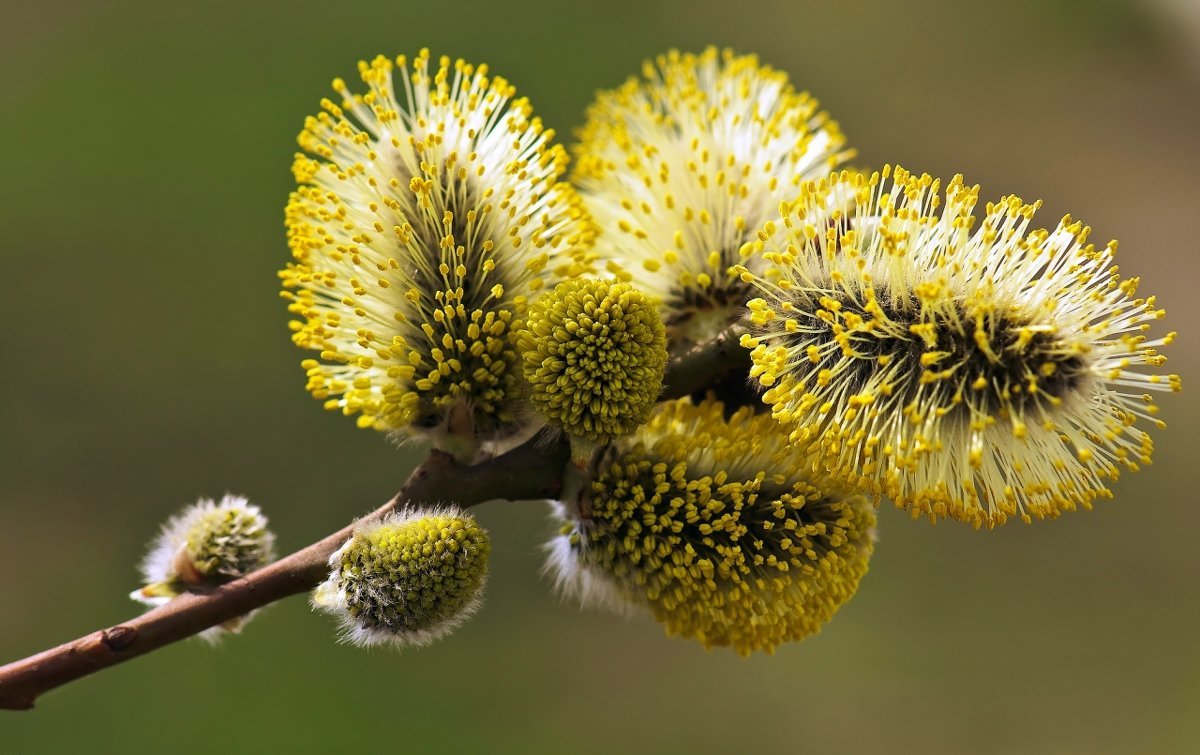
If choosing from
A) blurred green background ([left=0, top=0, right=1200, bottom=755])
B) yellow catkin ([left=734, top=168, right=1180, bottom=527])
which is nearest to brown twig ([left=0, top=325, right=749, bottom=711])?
yellow catkin ([left=734, top=168, right=1180, bottom=527])

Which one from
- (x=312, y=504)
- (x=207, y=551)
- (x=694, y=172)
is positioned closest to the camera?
(x=207, y=551)

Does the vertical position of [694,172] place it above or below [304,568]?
above

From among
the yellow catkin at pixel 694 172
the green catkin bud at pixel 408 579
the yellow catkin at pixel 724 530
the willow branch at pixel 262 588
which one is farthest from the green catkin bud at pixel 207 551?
the yellow catkin at pixel 694 172

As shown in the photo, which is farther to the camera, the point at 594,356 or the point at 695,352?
the point at 695,352

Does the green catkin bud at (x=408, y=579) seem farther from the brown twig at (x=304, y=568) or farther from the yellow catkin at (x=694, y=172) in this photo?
the yellow catkin at (x=694, y=172)

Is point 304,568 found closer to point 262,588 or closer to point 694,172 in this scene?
point 262,588

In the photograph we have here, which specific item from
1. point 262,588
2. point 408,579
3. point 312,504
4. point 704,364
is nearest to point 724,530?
point 704,364

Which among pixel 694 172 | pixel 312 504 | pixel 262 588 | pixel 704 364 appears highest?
pixel 694 172
